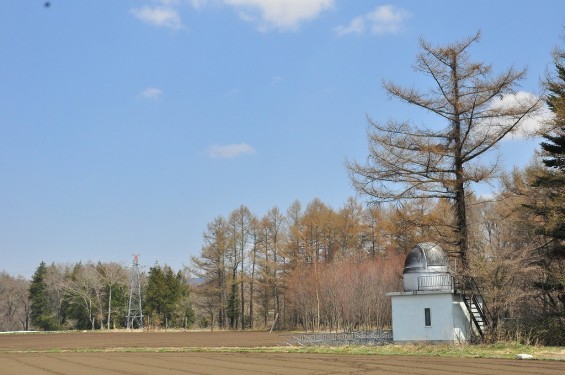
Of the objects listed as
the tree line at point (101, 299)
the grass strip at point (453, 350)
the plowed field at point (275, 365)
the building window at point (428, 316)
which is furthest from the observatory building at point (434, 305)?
the tree line at point (101, 299)

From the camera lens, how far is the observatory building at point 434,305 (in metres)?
30.5

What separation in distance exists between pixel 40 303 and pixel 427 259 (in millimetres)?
80316

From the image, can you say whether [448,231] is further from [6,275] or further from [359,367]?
[6,275]

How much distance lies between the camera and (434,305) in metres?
30.8

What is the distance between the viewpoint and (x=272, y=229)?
75938mm

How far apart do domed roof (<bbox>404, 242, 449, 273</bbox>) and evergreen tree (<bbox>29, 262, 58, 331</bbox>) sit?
72.6m

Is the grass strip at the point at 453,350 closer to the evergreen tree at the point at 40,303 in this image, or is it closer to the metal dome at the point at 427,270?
the metal dome at the point at 427,270

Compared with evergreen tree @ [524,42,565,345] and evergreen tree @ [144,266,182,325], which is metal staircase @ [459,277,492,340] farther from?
evergreen tree @ [144,266,182,325]

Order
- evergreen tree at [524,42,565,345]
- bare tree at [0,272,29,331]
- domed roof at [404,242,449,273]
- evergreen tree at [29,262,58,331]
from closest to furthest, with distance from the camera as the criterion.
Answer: evergreen tree at [524,42,565,345]
domed roof at [404,242,449,273]
evergreen tree at [29,262,58,331]
bare tree at [0,272,29,331]

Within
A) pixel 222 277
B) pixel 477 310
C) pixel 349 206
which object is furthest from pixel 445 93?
pixel 222 277

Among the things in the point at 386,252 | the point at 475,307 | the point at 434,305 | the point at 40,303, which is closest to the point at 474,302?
the point at 475,307

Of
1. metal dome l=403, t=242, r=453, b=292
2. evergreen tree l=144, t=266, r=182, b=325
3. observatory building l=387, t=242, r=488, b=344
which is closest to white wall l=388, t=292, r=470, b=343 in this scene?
observatory building l=387, t=242, r=488, b=344

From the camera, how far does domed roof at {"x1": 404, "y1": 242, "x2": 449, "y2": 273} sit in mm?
32094

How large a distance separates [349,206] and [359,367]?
2015 inches
